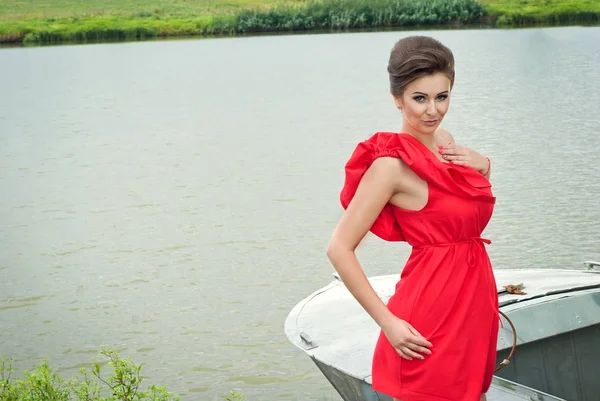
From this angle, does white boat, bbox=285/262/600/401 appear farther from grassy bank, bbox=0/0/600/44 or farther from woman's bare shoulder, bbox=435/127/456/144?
grassy bank, bbox=0/0/600/44

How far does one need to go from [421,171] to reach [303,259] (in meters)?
7.97

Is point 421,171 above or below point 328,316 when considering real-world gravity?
above

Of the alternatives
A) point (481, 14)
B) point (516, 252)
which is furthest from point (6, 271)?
point (481, 14)

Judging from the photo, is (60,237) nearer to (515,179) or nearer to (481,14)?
(515,179)

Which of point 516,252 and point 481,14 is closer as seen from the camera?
point 516,252

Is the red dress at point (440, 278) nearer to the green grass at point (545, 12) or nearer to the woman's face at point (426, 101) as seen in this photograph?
the woman's face at point (426, 101)

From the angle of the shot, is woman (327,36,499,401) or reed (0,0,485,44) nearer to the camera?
woman (327,36,499,401)

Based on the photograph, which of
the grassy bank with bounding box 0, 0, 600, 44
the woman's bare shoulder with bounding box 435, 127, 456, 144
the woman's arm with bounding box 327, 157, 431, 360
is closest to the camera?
the woman's arm with bounding box 327, 157, 431, 360

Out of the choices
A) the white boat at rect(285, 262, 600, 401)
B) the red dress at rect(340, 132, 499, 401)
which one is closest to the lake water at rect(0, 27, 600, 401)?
the white boat at rect(285, 262, 600, 401)

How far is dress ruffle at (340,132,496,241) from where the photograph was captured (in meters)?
2.23

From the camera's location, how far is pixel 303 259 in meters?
10.1

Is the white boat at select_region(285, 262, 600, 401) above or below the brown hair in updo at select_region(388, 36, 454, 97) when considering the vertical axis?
below

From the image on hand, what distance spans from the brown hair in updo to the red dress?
5.7 inches

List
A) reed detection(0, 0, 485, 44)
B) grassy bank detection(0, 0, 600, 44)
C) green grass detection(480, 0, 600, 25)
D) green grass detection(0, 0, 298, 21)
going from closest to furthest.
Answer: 1. green grass detection(480, 0, 600, 25)
2. grassy bank detection(0, 0, 600, 44)
3. reed detection(0, 0, 485, 44)
4. green grass detection(0, 0, 298, 21)
